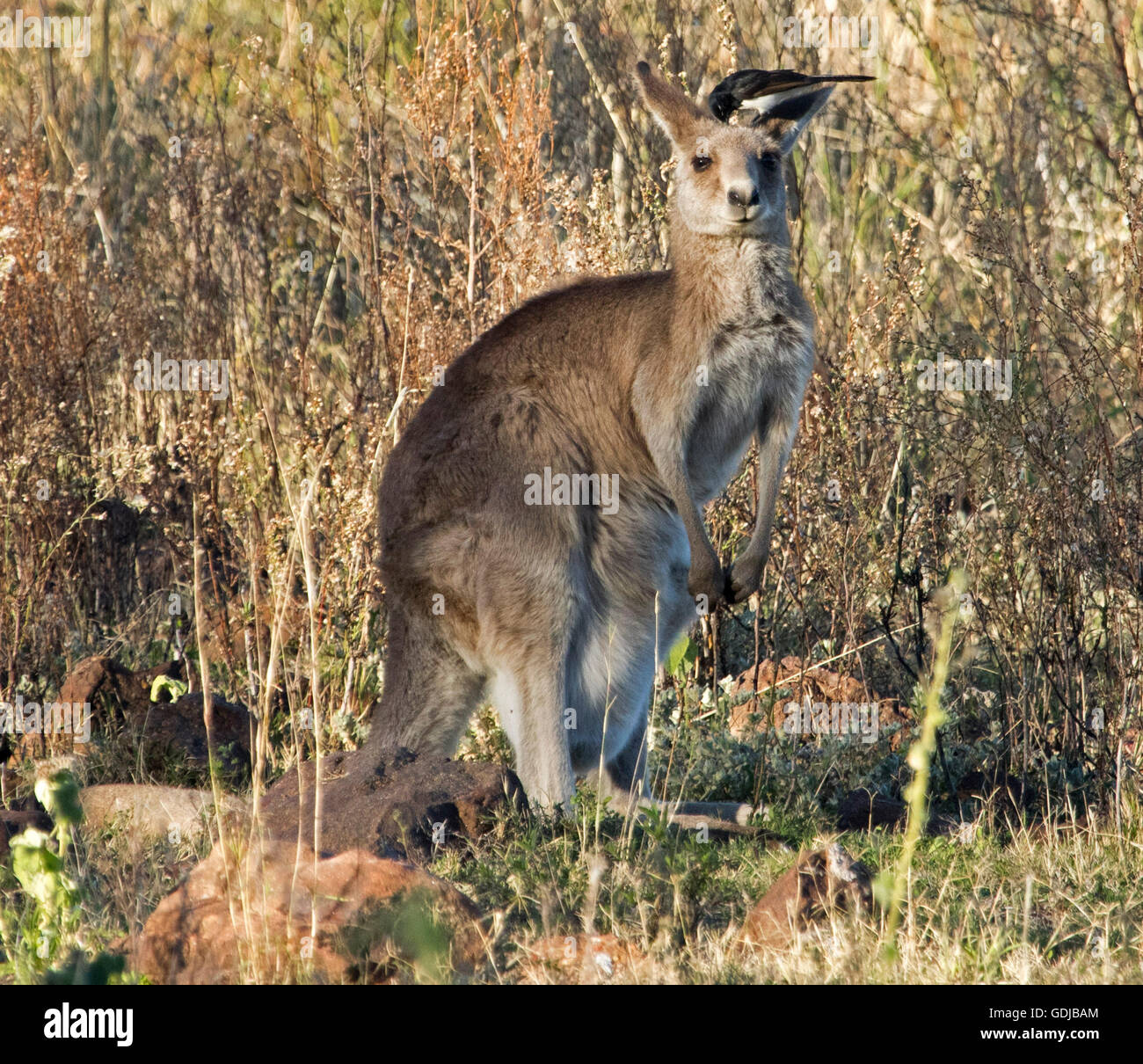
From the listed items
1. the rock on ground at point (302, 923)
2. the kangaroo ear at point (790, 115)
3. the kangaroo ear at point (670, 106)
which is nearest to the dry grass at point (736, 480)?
the rock on ground at point (302, 923)

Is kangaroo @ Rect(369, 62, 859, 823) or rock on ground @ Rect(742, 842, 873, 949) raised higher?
kangaroo @ Rect(369, 62, 859, 823)

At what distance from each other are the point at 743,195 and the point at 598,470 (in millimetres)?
980

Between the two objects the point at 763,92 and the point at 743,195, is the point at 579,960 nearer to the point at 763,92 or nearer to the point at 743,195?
the point at 743,195

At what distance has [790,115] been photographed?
4.81 m

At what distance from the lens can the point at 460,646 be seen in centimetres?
462

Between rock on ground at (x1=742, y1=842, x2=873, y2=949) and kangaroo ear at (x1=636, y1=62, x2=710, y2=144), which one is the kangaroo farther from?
rock on ground at (x1=742, y1=842, x2=873, y2=949)

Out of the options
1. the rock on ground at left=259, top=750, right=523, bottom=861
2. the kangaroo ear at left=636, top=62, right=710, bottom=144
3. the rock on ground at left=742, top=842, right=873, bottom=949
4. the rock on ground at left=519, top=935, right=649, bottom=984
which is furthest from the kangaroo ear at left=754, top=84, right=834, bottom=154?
the rock on ground at left=519, top=935, right=649, bottom=984

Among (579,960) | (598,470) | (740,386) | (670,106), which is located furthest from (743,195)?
(579,960)

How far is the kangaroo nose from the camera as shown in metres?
4.51

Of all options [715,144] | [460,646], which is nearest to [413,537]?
[460,646]

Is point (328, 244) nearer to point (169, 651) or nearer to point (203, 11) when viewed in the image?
point (203, 11)

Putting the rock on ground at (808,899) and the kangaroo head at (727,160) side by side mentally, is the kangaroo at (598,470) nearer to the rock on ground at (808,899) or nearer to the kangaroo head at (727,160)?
the kangaroo head at (727,160)

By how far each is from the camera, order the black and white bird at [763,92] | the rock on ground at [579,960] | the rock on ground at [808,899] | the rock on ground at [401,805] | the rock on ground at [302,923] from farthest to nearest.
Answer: the black and white bird at [763,92] → the rock on ground at [401,805] → the rock on ground at [808,899] → the rock on ground at [579,960] → the rock on ground at [302,923]

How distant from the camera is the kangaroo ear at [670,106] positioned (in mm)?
4707
